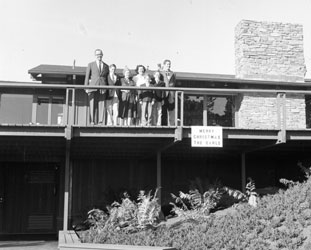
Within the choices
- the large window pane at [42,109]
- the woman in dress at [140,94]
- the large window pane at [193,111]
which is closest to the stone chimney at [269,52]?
the large window pane at [193,111]

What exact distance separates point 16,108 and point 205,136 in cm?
764

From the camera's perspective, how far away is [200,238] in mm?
10297

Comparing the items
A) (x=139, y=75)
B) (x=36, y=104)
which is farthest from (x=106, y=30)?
(x=139, y=75)

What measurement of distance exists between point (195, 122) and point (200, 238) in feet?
15.9

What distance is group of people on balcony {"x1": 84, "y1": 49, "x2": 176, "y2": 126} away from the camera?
481 inches

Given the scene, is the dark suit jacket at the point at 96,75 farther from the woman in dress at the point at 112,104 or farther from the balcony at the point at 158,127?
the balcony at the point at 158,127

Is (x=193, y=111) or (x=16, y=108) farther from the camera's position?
(x=16, y=108)

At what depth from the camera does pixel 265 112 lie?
19.4 meters

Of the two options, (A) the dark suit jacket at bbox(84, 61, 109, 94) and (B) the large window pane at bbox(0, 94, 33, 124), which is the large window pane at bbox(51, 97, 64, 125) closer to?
(B) the large window pane at bbox(0, 94, 33, 124)

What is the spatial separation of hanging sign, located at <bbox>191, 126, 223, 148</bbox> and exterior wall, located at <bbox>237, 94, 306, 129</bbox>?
6265 mm

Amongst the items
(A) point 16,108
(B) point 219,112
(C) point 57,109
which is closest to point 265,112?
(B) point 219,112

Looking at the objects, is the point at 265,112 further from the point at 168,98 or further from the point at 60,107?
the point at 60,107

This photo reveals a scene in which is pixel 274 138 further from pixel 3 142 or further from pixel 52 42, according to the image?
pixel 52 42

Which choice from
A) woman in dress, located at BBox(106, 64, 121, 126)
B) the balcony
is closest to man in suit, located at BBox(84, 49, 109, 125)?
woman in dress, located at BBox(106, 64, 121, 126)
